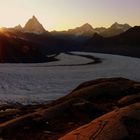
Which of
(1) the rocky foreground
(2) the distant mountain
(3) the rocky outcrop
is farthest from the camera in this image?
(2) the distant mountain

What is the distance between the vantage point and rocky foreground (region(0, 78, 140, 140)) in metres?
Result: 11.2

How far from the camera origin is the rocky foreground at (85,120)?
11.2m

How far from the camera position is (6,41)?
107625 mm

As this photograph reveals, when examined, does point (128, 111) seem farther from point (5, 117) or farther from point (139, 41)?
point (139, 41)

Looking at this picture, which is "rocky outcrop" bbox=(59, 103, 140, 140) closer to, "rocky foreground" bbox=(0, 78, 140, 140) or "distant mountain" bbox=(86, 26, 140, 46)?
"rocky foreground" bbox=(0, 78, 140, 140)

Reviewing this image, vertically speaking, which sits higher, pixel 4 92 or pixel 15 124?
pixel 15 124

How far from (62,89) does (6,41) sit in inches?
2576

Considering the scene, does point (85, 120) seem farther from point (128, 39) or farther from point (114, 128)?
point (128, 39)

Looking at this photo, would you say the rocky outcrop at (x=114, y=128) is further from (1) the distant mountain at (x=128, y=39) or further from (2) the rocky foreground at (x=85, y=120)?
(1) the distant mountain at (x=128, y=39)

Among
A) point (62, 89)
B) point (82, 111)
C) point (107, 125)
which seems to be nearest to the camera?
point (107, 125)

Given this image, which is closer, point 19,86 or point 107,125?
point 107,125

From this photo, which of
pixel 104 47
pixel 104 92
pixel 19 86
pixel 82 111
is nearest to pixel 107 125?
pixel 82 111

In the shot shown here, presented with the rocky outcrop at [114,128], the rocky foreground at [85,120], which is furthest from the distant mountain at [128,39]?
the rocky outcrop at [114,128]

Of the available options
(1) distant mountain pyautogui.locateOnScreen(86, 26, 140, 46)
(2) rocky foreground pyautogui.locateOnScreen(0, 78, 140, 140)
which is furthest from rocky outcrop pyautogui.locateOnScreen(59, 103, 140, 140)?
(1) distant mountain pyautogui.locateOnScreen(86, 26, 140, 46)
